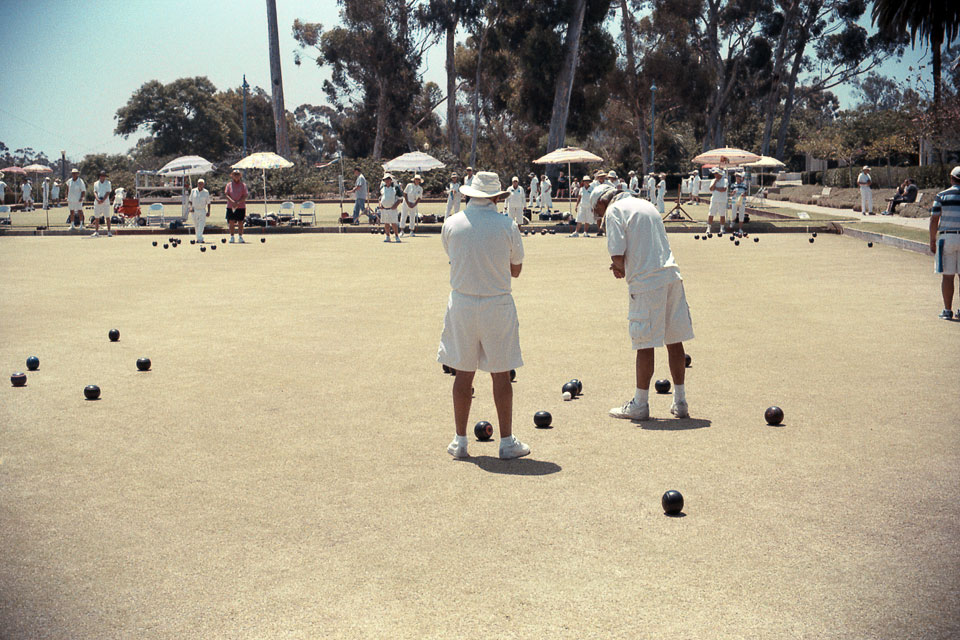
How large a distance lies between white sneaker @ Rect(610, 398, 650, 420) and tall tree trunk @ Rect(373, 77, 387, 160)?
62.6m

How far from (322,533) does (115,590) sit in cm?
108

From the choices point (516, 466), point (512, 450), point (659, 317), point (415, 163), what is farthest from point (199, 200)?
point (516, 466)

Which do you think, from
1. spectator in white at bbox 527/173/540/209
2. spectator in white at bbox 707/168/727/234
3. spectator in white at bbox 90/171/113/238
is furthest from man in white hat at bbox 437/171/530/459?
spectator in white at bbox 527/173/540/209

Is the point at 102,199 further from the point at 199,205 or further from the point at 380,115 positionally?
the point at 380,115

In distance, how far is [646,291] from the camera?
7.37 metres

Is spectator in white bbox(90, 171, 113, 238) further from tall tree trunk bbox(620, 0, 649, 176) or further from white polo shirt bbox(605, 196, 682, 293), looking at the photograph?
tall tree trunk bbox(620, 0, 649, 176)

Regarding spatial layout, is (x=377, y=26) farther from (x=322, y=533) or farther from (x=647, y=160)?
(x=322, y=533)

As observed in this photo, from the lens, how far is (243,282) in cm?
1711

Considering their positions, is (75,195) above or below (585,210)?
above

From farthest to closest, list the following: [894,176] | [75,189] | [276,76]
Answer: [276,76] → [894,176] → [75,189]

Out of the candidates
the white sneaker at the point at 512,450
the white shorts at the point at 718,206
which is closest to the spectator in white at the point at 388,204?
the white shorts at the point at 718,206

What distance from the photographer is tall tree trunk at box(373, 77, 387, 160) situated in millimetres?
68438

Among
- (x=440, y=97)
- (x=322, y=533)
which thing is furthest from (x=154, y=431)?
(x=440, y=97)

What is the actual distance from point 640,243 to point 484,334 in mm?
1721
